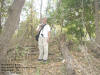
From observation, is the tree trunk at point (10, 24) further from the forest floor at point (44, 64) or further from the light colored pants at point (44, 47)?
the light colored pants at point (44, 47)

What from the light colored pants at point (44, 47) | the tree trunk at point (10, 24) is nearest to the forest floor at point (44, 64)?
the light colored pants at point (44, 47)

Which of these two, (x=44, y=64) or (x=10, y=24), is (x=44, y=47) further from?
(x=10, y=24)

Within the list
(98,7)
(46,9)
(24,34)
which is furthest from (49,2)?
(98,7)

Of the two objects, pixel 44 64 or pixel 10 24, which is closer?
pixel 10 24

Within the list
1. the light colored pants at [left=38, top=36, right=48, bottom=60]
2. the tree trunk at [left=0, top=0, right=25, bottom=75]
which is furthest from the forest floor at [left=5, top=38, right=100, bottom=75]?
the tree trunk at [left=0, top=0, right=25, bottom=75]

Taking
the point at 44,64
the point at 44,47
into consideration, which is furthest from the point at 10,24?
the point at 44,64

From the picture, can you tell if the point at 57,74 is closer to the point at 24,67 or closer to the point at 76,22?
the point at 24,67

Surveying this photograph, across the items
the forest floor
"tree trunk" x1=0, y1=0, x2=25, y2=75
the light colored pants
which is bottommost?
the forest floor

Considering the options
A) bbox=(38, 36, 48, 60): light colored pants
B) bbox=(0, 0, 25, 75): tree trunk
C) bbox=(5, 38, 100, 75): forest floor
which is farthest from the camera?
bbox=(38, 36, 48, 60): light colored pants

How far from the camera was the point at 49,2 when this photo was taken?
41.7 ft

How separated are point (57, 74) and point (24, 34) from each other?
4.69 meters

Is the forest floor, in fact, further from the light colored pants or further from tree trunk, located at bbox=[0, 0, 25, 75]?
tree trunk, located at bbox=[0, 0, 25, 75]

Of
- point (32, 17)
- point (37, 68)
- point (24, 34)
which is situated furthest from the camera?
point (32, 17)

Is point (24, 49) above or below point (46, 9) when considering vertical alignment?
below
